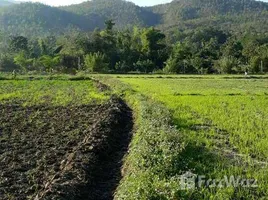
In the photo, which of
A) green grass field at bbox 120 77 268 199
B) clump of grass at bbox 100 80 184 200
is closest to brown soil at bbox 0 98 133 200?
clump of grass at bbox 100 80 184 200

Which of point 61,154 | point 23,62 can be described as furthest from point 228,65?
point 61,154

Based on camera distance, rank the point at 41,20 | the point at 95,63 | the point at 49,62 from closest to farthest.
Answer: the point at 95,63
the point at 49,62
the point at 41,20

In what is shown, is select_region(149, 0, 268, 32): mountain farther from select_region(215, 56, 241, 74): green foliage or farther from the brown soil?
the brown soil

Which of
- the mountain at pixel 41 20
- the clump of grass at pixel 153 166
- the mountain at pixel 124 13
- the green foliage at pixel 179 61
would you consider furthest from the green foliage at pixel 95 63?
the mountain at pixel 124 13

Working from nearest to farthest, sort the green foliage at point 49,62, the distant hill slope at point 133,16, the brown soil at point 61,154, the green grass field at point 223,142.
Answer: the green grass field at point 223,142 < the brown soil at point 61,154 < the green foliage at point 49,62 < the distant hill slope at point 133,16

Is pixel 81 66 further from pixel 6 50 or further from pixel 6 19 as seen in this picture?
pixel 6 19

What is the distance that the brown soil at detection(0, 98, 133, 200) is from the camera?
6281 millimetres

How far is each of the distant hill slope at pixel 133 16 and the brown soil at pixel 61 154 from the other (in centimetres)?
12289

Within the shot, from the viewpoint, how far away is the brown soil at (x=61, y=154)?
6281mm

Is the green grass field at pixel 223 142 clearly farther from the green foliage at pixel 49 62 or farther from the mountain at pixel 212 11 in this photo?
the mountain at pixel 212 11

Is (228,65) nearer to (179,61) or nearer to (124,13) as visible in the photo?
(179,61)

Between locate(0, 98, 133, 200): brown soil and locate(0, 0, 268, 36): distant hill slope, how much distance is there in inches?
4838

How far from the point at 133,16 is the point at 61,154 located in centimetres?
17832

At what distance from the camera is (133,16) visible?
181 metres
